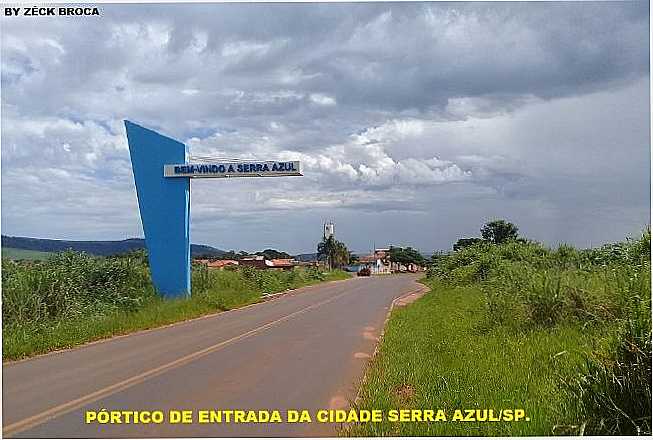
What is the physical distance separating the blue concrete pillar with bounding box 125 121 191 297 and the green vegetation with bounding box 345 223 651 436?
4.36 m

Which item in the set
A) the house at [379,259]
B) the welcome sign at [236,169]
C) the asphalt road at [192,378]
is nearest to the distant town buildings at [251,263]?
the house at [379,259]

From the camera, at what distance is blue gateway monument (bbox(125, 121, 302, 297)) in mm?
10946

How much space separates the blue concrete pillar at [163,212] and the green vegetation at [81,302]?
0.58 m

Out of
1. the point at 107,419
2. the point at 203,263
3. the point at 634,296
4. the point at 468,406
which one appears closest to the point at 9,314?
the point at 107,419

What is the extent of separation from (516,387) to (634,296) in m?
1.20

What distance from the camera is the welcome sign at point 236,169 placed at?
6.98m

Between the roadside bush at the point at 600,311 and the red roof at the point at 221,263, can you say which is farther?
the red roof at the point at 221,263

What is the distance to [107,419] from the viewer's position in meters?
4.86

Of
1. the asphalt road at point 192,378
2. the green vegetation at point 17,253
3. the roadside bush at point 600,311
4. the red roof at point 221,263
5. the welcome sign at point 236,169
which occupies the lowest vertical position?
the asphalt road at point 192,378

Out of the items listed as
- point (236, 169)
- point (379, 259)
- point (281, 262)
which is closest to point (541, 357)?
point (236, 169)

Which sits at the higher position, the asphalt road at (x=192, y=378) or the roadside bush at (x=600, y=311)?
the roadside bush at (x=600, y=311)

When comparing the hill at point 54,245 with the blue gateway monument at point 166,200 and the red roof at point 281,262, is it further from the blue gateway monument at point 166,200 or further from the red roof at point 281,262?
the red roof at point 281,262

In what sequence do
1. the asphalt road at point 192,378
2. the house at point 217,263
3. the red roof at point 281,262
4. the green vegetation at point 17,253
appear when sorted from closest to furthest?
the asphalt road at point 192,378 → the green vegetation at point 17,253 → the house at point 217,263 → the red roof at point 281,262

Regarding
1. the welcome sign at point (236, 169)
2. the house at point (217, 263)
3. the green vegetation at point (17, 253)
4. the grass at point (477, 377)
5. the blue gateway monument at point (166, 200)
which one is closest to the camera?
the grass at point (477, 377)
